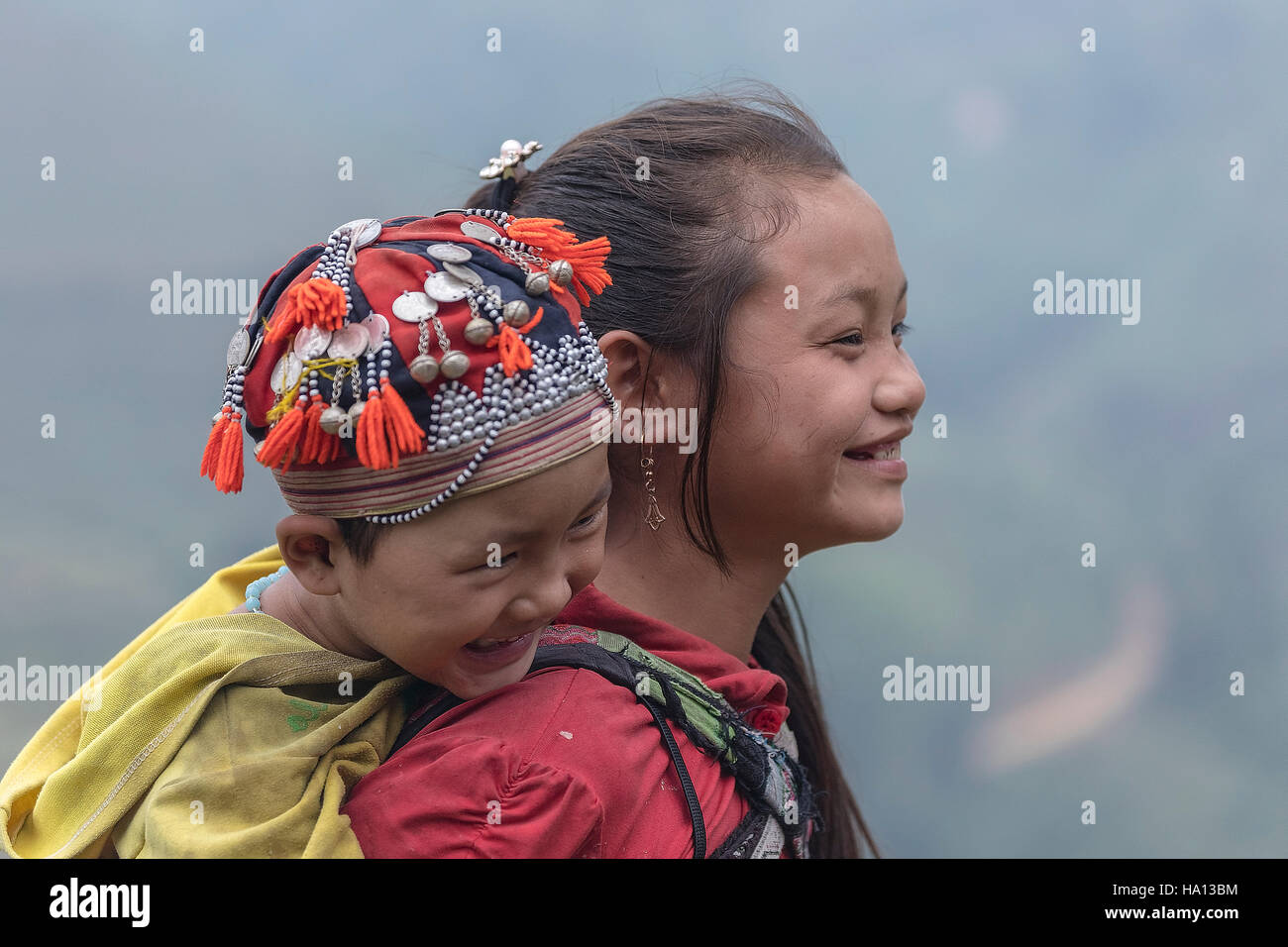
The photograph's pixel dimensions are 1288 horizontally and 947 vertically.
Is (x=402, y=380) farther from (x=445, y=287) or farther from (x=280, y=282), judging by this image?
(x=280, y=282)

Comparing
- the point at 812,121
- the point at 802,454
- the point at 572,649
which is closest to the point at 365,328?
the point at 572,649

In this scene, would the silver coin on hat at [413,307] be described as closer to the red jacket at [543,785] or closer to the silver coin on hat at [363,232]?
the silver coin on hat at [363,232]

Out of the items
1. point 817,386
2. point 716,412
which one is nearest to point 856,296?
point 817,386

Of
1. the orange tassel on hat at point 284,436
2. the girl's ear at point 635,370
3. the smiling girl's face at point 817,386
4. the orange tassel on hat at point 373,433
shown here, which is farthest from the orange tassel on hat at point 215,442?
the smiling girl's face at point 817,386

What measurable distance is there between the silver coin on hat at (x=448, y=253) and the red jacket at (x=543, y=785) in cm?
53

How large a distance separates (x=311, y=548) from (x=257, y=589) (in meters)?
0.32

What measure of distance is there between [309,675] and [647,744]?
42 centimetres

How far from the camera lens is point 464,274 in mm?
1239

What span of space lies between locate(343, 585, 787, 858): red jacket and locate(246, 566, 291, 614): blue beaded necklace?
0.31 metres

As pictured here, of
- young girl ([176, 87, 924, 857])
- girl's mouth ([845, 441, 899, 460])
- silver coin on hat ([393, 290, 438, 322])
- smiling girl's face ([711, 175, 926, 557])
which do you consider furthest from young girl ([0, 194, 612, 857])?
girl's mouth ([845, 441, 899, 460])

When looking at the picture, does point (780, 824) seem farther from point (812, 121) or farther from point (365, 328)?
point (812, 121)

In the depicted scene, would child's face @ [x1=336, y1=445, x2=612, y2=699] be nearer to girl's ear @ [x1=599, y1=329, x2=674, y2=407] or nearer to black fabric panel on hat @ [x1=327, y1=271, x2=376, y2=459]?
black fabric panel on hat @ [x1=327, y1=271, x2=376, y2=459]

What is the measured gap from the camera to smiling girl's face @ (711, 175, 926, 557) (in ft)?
5.19

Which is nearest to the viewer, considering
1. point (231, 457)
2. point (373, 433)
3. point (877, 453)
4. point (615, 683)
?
point (373, 433)
